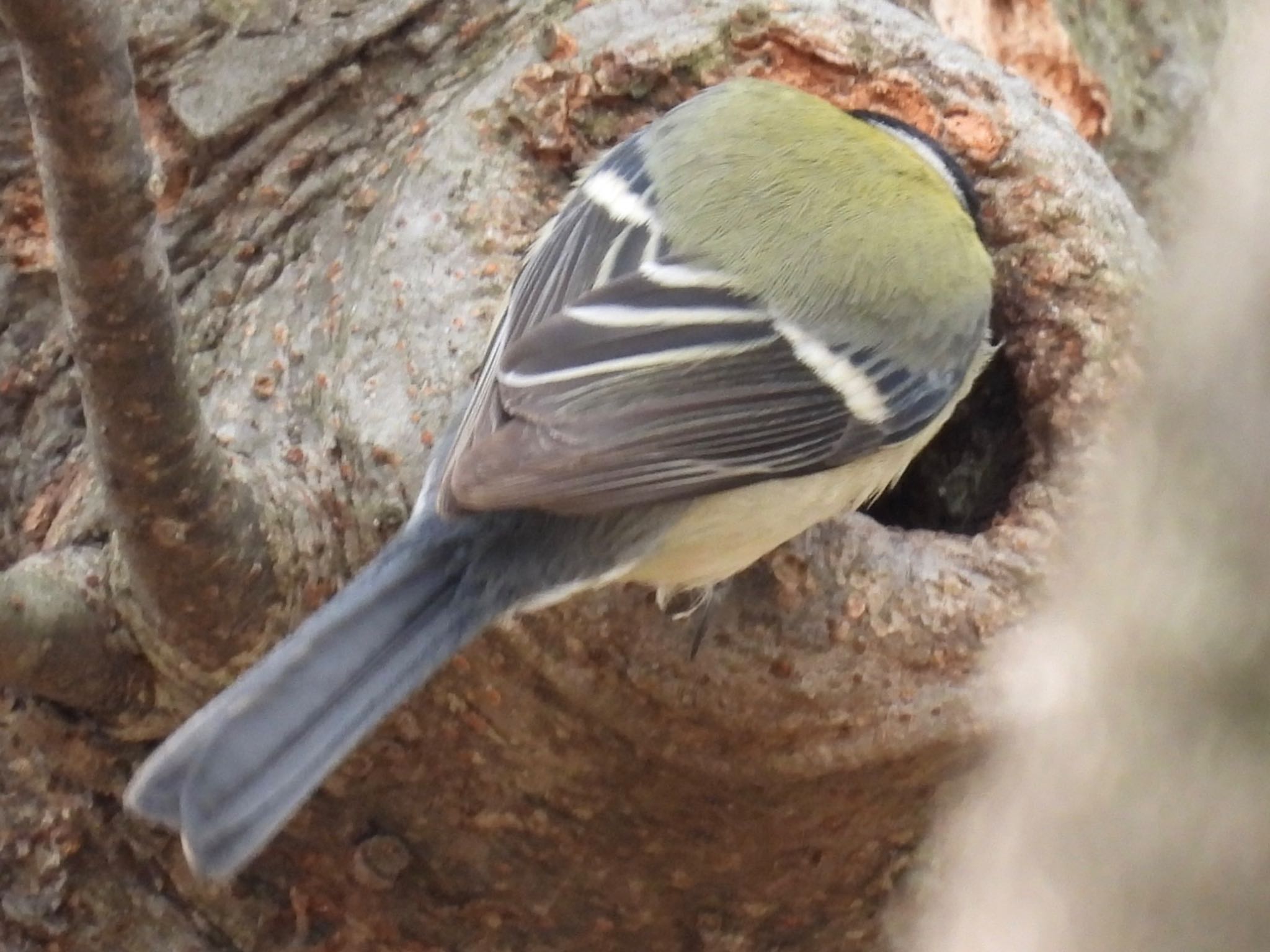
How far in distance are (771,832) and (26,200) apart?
976 mm

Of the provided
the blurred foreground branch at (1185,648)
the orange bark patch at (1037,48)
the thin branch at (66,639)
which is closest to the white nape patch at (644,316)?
the thin branch at (66,639)

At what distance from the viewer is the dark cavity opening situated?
159cm

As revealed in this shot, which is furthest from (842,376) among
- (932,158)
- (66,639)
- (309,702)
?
(66,639)

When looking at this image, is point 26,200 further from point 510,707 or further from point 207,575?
point 510,707

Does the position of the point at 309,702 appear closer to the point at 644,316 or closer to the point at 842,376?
the point at 644,316

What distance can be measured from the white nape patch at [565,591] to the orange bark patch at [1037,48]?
112 centimetres

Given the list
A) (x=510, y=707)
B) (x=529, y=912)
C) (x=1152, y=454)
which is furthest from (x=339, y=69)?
(x=1152, y=454)

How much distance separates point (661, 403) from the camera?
1138mm

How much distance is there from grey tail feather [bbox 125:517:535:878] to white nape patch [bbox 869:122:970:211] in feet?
2.22

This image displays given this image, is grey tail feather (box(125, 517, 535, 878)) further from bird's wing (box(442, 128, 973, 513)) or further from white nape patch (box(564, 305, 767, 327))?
white nape patch (box(564, 305, 767, 327))

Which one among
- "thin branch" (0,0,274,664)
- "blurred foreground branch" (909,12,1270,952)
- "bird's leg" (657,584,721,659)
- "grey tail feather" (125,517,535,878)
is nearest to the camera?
"blurred foreground branch" (909,12,1270,952)

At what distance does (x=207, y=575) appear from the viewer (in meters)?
1.12

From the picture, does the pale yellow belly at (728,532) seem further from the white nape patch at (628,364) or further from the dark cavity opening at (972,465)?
the dark cavity opening at (972,465)

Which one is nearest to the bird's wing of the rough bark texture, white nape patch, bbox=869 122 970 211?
the rough bark texture
